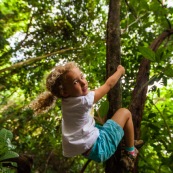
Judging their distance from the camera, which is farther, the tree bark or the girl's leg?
the tree bark

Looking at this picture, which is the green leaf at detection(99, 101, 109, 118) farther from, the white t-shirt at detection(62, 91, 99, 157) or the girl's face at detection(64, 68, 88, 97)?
the girl's face at detection(64, 68, 88, 97)

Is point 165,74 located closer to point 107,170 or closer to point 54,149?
point 107,170

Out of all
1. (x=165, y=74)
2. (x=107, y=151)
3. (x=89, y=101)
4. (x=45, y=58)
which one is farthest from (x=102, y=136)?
(x=45, y=58)

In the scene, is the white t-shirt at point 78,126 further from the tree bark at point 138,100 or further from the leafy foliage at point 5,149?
the leafy foliage at point 5,149

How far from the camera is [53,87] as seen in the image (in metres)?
2.11

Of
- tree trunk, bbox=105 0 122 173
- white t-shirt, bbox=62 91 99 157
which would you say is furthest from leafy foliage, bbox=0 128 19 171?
tree trunk, bbox=105 0 122 173

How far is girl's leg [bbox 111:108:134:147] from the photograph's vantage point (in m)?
1.96

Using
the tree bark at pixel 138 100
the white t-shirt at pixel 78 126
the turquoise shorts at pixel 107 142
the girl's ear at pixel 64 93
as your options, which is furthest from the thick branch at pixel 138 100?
the girl's ear at pixel 64 93

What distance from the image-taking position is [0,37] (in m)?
5.19

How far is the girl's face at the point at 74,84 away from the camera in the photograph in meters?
2.06

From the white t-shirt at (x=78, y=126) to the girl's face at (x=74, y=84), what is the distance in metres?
0.05

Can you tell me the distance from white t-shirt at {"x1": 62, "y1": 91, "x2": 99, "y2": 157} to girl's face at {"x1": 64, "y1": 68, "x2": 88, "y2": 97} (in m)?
0.05

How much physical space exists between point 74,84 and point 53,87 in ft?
0.60

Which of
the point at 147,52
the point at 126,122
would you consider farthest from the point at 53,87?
the point at 147,52
